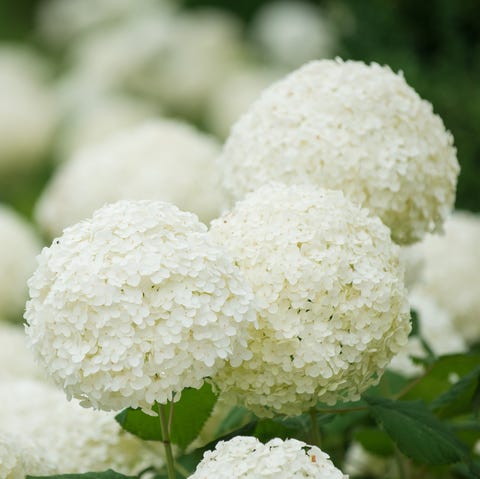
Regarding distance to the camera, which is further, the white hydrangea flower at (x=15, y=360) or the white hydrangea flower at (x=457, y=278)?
the white hydrangea flower at (x=457, y=278)

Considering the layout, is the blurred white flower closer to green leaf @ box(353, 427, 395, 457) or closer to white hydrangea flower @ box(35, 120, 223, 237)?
green leaf @ box(353, 427, 395, 457)

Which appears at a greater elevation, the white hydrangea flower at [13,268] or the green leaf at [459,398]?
the green leaf at [459,398]

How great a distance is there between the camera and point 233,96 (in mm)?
7145

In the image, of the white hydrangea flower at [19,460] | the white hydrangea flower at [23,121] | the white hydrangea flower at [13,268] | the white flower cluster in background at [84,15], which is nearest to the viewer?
the white hydrangea flower at [19,460]

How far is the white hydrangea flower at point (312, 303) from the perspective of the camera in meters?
1.71

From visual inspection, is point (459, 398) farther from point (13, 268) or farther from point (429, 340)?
point (13, 268)

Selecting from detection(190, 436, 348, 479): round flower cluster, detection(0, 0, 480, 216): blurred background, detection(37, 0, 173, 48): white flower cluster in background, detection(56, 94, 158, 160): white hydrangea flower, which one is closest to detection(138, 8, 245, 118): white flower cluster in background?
detection(0, 0, 480, 216): blurred background

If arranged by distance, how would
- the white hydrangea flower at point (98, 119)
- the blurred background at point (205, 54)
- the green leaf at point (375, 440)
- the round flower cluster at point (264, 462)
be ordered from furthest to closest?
the white hydrangea flower at point (98, 119), the blurred background at point (205, 54), the green leaf at point (375, 440), the round flower cluster at point (264, 462)

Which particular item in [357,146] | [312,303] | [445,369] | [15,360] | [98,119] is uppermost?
[357,146]

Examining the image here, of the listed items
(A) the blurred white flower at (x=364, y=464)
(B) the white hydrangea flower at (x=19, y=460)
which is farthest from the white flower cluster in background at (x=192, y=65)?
(B) the white hydrangea flower at (x=19, y=460)

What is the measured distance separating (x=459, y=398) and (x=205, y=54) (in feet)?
20.4

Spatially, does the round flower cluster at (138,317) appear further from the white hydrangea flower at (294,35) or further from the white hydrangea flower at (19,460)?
the white hydrangea flower at (294,35)

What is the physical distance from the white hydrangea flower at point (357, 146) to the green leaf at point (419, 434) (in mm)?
362

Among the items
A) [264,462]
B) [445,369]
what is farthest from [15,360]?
[264,462]
